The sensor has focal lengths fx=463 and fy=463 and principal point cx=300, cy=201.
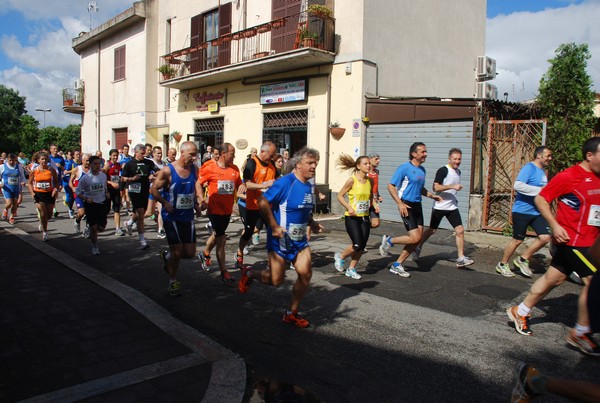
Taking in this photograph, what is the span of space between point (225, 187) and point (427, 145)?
7456 millimetres

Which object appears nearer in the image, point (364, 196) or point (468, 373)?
point (468, 373)

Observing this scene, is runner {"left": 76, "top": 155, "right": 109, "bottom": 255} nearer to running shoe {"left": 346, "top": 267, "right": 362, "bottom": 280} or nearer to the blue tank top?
the blue tank top

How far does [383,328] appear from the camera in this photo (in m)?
4.75

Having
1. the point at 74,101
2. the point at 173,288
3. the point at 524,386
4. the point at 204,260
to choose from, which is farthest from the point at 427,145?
the point at 74,101

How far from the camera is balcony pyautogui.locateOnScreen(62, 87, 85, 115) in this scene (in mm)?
29188

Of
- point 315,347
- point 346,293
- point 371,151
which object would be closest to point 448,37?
point 371,151

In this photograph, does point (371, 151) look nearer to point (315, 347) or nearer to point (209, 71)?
point (209, 71)

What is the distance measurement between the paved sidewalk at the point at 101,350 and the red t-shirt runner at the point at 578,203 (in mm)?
3218

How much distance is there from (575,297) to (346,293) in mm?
2995

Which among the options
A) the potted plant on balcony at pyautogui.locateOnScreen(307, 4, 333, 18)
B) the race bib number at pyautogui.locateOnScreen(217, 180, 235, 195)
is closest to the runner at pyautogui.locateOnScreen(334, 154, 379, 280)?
the race bib number at pyautogui.locateOnScreen(217, 180, 235, 195)

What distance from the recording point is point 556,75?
11.1 m

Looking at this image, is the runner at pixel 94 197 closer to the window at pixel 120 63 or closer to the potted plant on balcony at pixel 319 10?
the potted plant on balcony at pixel 319 10

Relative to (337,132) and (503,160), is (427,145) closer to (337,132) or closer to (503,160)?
(503,160)

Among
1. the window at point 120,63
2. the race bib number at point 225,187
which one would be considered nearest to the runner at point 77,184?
the race bib number at point 225,187
